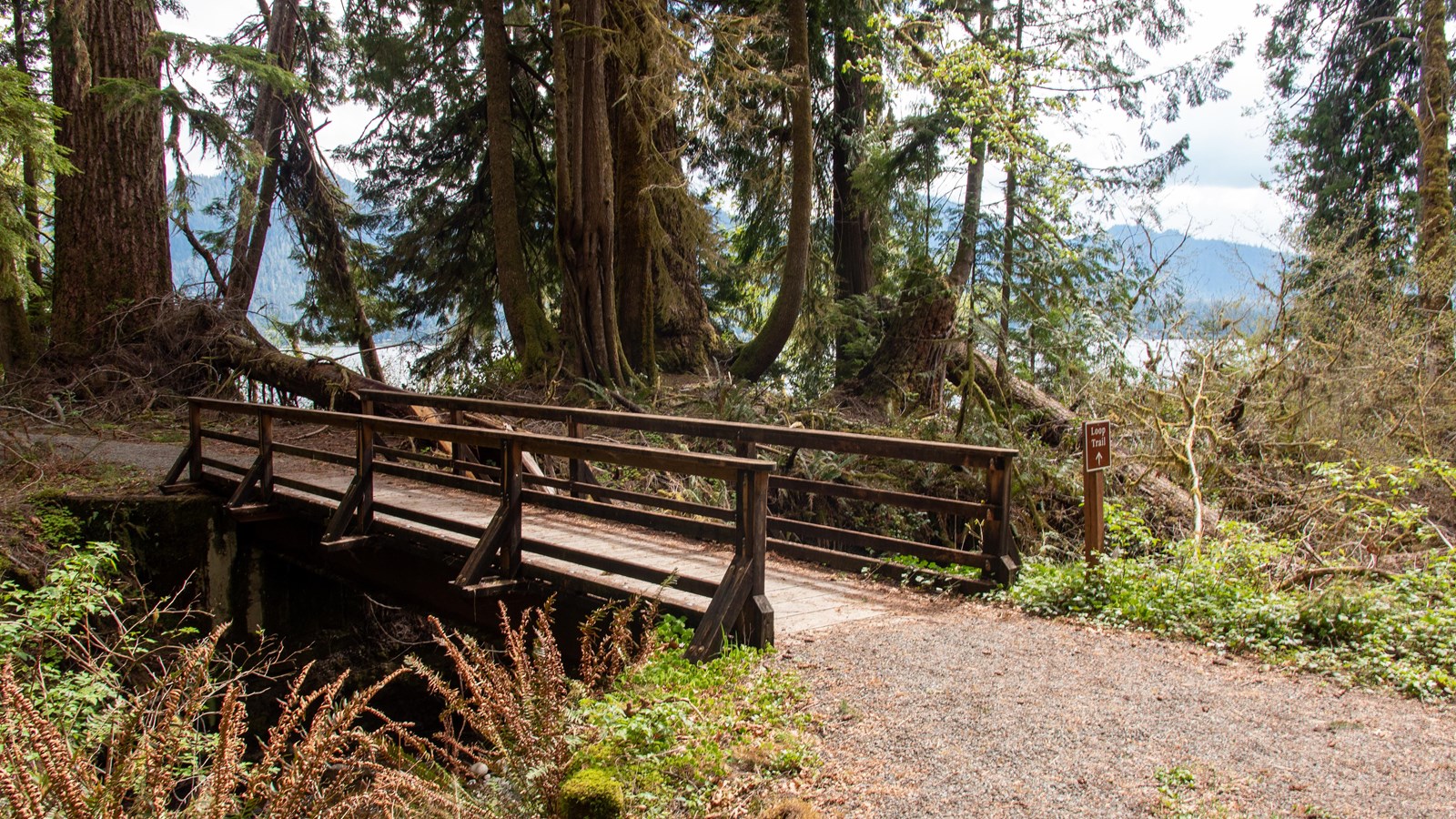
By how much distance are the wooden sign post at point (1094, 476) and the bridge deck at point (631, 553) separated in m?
1.45

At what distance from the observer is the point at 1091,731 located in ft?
13.3

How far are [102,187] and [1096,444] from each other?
1492 centimetres

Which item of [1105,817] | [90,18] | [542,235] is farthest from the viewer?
[542,235]

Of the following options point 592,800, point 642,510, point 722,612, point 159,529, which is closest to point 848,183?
point 642,510

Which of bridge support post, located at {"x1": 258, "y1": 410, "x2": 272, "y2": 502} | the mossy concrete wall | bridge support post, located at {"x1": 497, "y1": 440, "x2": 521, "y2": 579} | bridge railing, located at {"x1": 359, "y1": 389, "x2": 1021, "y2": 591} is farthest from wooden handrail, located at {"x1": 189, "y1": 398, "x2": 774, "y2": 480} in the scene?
the mossy concrete wall

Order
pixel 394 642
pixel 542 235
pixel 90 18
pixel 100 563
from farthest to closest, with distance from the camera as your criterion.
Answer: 1. pixel 542 235
2. pixel 90 18
3. pixel 394 642
4. pixel 100 563

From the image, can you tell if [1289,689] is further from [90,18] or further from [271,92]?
[271,92]

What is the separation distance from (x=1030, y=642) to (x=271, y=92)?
18.5m

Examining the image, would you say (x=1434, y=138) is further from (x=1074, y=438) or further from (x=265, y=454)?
(x=265, y=454)

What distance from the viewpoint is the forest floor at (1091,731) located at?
346 cm

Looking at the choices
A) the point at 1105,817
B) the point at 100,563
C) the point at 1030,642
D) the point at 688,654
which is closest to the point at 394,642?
the point at 100,563

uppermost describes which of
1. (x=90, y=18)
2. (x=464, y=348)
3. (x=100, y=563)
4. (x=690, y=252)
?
(x=90, y=18)

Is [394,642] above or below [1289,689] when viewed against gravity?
below

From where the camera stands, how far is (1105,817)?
130 inches
